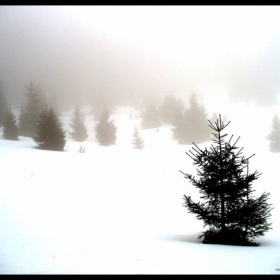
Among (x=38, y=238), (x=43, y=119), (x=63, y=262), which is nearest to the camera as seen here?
(x=63, y=262)

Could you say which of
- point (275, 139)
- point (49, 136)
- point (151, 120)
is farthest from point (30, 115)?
point (275, 139)

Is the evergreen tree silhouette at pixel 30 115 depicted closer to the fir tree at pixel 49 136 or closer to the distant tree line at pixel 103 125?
the distant tree line at pixel 103 125

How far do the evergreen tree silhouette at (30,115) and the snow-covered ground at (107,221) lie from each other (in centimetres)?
2188

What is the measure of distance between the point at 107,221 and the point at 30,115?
1368 inches

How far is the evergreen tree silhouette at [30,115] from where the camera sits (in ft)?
115

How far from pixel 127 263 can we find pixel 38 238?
366 cm

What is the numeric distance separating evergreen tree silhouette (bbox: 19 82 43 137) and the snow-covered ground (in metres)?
21.9

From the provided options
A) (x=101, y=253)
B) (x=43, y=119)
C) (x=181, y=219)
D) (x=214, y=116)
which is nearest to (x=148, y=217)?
(x=181, y=219)

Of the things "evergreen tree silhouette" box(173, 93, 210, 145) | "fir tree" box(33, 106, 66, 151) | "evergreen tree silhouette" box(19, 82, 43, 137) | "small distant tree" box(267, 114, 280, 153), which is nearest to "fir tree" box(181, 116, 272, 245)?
"fir tree" box(33, 106, 66, 151)

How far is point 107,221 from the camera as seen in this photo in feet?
27.9

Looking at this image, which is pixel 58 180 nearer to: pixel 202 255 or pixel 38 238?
pixel 38 238

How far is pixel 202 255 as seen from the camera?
16.9ft

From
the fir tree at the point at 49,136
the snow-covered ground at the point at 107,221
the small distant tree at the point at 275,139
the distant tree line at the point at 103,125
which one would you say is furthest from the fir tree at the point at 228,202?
the small distant tree at the point at 275,139

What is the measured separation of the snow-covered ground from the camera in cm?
475
